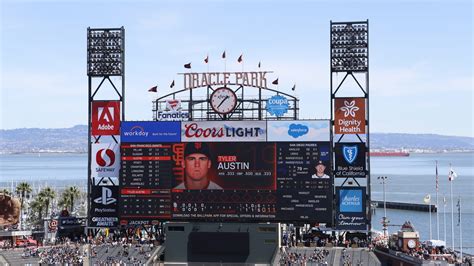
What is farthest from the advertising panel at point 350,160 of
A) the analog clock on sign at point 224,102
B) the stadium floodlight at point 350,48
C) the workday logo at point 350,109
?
the analog clock on sign at point 224,102

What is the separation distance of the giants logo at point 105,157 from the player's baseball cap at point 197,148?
634 centimetres

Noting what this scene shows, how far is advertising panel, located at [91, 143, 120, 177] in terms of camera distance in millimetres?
57312

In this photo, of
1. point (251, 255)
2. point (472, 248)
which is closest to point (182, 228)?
point (251, 255)

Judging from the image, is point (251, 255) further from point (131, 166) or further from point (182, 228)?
point (131, 166)

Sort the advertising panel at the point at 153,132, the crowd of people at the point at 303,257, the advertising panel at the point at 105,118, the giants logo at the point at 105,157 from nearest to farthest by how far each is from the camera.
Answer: the crowd of people at the point at 303,257 → the advertising panel at the point at 153,132 → the giants logo at the point at 105,157 → the advertising panel at the point at 105,118

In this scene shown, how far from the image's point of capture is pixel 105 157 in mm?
57625

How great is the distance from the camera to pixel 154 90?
58.4 m

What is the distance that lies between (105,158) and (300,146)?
1504 centimetres

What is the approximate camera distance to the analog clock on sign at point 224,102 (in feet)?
185

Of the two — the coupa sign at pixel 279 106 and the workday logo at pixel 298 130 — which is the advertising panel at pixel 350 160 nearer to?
the workday logo at pixel 298 130

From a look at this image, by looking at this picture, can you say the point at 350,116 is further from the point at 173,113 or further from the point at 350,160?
the point at 173,113

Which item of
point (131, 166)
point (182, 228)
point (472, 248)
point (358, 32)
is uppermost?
point (358, 32)

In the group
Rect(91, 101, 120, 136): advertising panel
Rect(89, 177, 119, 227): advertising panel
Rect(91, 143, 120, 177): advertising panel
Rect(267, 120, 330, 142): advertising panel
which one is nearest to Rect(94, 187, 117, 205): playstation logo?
Rect(89, 177, 119, 227): advertising panel

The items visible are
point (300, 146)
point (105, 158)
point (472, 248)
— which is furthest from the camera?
point (472, 248)
